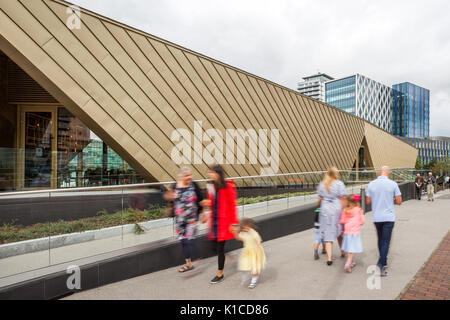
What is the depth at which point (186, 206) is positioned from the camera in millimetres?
4965

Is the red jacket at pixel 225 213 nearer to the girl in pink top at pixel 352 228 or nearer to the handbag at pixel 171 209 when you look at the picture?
the handbag at pixel 171 209

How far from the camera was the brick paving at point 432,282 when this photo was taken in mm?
3963

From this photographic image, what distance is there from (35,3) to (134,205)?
Result: 8444mm

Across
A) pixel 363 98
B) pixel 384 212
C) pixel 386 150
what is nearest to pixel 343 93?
pixel 363 98

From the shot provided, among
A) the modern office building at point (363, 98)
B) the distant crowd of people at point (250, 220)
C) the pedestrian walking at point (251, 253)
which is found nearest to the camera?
the pedestrian walking at point (251, 253)

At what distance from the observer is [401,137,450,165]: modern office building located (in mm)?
111562

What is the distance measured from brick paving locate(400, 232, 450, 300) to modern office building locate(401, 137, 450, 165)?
122m

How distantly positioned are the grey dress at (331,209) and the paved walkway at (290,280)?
2.10 feet

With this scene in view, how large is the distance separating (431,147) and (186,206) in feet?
469

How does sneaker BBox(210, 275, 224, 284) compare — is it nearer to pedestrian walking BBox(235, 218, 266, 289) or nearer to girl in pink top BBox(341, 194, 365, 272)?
pedestrian walking BBox(235, 218, 266, 289)

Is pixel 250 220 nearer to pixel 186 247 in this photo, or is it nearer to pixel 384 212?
pixel 186 247

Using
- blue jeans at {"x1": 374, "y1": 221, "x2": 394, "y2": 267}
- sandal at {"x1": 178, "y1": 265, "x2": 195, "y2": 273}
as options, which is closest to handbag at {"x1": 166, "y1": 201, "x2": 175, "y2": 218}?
→ sandal at {"x1": 178, "y1": 265, "x2": 195, "y2": 273}

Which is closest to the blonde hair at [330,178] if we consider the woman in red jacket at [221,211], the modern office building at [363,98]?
the woman in red jacket at [221,211]

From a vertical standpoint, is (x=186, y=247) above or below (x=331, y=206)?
below
